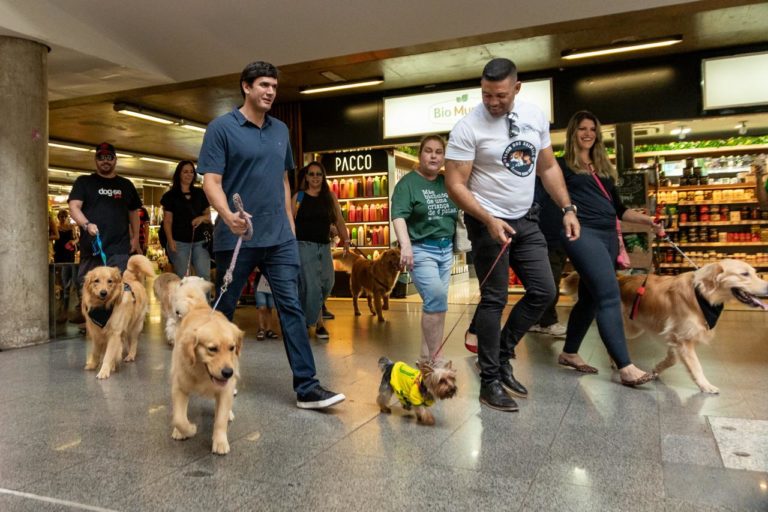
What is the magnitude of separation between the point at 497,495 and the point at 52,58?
6870 mm

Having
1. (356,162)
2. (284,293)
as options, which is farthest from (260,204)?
(356,162)

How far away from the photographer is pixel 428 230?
360 cm

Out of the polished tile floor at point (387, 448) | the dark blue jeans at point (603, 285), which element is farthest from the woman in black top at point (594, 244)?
the polished tile floor at point (387, 448)

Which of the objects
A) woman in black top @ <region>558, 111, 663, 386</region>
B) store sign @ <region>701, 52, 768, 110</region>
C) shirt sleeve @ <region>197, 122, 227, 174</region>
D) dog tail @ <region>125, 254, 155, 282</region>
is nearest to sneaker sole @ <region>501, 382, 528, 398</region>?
woman in black top @ <region>558, 111, 663, 386</region>

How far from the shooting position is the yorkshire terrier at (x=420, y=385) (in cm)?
266

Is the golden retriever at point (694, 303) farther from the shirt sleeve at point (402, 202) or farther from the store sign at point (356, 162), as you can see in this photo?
the store sign at point (356, 162)

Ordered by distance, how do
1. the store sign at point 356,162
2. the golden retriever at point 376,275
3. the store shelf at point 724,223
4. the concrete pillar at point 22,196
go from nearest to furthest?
the concrete pillar at point 22,196 → the golden retriever at point 376,275 → the store shelf at point 724,223 → the store sign at point 356,162

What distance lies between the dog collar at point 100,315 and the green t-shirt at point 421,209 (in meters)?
2.28

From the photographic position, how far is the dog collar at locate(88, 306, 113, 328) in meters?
4.21

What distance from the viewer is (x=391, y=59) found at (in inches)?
305

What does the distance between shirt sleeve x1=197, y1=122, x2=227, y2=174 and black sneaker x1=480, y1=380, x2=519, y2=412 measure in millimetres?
1842

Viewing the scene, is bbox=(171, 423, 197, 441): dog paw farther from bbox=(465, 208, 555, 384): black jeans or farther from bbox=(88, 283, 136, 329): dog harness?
bbox=(88, 283, 136, 329): dog harness

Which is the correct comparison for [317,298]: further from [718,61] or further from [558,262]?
[718,61]

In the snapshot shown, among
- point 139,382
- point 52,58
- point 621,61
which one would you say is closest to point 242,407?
point 139,382
